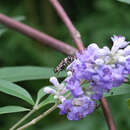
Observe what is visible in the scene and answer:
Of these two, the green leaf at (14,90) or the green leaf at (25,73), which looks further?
the green leaf at (25,73)

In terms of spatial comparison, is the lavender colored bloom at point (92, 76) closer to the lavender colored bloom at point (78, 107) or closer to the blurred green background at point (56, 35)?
the lavender colored bloom at point (78, 107)

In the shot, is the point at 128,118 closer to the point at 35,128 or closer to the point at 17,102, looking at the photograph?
the point at 35,128

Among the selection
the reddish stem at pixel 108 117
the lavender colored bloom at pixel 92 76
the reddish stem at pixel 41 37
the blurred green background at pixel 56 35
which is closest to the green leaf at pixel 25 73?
the reddish stem at pixel 41 37

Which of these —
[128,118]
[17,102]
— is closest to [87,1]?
[17,102]

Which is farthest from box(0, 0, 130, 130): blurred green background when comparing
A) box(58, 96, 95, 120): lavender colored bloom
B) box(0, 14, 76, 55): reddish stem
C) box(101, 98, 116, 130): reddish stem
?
box(58, 96, 95, 120): lavender colored bloom

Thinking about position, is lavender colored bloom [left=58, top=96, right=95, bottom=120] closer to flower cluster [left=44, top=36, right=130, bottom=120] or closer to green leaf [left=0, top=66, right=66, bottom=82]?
flower cluster [left=44, top=36, right=130, bottom=120]

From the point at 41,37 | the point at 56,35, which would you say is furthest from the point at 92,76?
the point at 56,35
